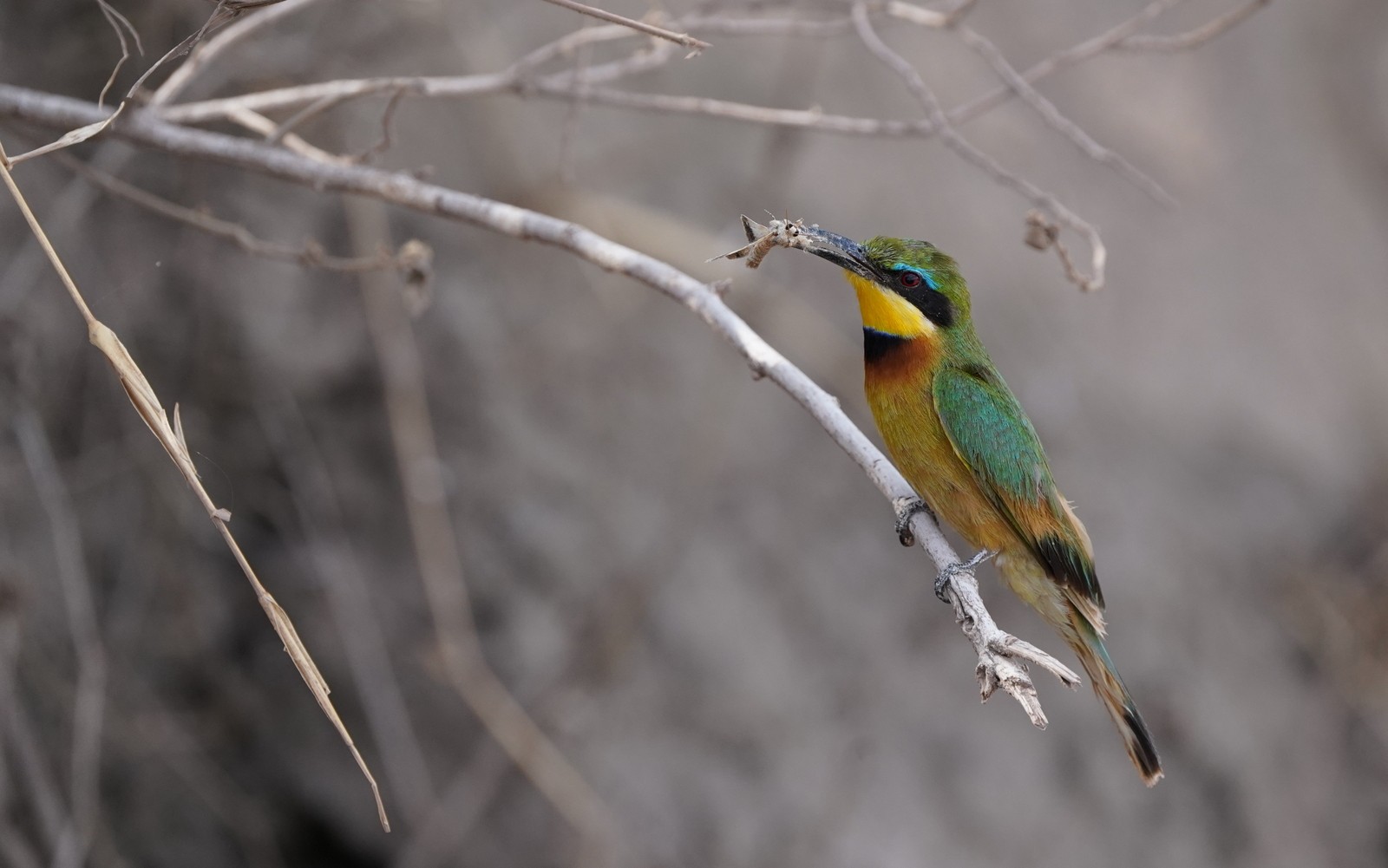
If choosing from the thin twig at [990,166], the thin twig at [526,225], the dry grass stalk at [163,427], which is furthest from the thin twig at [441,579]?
the dry grass stalk at [163,427]

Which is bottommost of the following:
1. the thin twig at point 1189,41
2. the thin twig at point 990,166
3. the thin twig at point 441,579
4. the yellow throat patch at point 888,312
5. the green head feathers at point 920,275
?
the thin twig at point 441,579

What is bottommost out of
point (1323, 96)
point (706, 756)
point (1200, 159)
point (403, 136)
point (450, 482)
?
point (706, 756)

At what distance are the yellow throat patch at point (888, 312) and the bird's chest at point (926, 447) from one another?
4 centimetres

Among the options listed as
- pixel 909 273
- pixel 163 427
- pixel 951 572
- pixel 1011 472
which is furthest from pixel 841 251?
pixel 163 427

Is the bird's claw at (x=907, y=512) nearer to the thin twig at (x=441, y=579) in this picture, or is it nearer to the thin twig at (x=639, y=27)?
the thin twig at (x=639, y=27)

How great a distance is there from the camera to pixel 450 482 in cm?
311

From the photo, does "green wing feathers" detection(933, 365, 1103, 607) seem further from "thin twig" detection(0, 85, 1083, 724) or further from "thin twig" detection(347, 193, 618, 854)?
"thin twig" detection(347, 193, 618, 854)

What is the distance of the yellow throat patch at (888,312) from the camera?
7.70 ft

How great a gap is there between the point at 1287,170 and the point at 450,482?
13.7 ft

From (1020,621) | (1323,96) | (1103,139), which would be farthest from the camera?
(1323,96)

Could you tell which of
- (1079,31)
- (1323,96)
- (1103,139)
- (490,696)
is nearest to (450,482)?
(490,696)

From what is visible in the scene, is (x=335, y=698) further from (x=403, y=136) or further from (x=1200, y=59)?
(x=1200, y=59)

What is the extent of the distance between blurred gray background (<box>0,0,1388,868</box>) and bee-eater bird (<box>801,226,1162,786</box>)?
0.77m

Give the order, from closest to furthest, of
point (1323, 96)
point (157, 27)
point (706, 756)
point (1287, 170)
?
point (157, 27) → point (706, 756) → point (1287, 170) → point (1323, 96)
